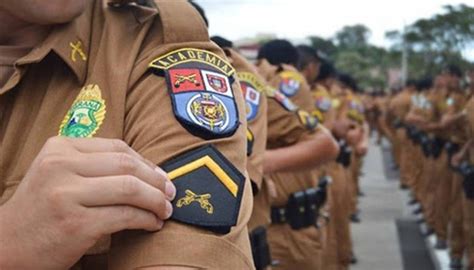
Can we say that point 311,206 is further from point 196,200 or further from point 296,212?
point 196,200

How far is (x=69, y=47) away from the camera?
1.30m

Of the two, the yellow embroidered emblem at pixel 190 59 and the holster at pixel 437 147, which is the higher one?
the yellow embroidered emblem at pixel 190 59

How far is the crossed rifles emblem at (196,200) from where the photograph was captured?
111 cm

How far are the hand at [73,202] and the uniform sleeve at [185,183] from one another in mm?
41

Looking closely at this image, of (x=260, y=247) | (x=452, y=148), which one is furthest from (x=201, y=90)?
(x=452, y=148)

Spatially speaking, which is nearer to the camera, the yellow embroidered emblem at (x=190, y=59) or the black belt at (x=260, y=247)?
the yellow embroidered emblem at (x=190, y=59)

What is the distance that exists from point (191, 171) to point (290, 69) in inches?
157

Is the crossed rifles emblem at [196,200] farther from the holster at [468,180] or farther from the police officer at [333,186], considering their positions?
the holster at [468,180]

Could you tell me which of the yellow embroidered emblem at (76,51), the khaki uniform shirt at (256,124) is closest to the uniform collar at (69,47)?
the yellow embroidered emblem at (76,51)

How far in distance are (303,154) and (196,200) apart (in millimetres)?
2585

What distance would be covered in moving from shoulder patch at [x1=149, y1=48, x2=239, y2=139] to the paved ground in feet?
23.7

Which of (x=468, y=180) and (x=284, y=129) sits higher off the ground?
(x=284, y=129)

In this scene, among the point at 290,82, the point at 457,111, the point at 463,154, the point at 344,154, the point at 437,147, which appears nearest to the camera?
the point at 290,82

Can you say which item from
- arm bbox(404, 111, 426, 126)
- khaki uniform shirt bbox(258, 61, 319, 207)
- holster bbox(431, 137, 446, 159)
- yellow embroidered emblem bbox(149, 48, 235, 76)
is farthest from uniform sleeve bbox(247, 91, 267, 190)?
arm bbox(404, 111, 426, 126)
